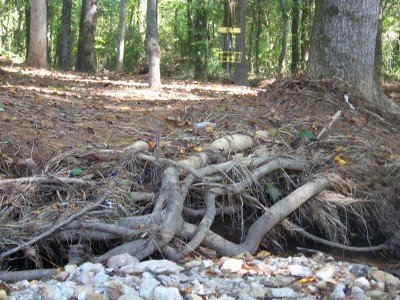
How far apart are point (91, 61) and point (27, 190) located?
12.8 m

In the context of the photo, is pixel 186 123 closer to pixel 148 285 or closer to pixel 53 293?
pixel 148 285

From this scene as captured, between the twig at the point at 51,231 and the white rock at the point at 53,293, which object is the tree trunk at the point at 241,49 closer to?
the twig at the point at 51,231

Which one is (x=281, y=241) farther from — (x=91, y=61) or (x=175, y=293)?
(x=91, y=61)

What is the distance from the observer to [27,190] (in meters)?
4.20

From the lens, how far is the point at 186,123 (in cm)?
636

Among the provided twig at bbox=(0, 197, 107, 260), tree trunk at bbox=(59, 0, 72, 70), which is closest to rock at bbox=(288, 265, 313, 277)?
twig at bbox=(0, 197, 107, 260)

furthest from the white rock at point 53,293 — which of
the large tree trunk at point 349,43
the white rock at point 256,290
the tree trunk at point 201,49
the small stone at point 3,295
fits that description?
the tree trunk at point 201,49

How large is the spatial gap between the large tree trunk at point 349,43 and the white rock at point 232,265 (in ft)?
14.2

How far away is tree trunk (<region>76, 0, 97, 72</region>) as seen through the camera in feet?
53.9

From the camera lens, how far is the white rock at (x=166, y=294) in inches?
125

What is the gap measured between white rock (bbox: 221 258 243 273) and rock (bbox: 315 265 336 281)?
1.83 ft

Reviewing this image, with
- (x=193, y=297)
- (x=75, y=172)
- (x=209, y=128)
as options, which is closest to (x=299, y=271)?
(x=193, y=297)

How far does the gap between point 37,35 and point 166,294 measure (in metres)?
11.5

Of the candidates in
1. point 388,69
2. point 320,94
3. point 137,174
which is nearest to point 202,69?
point 388,69
